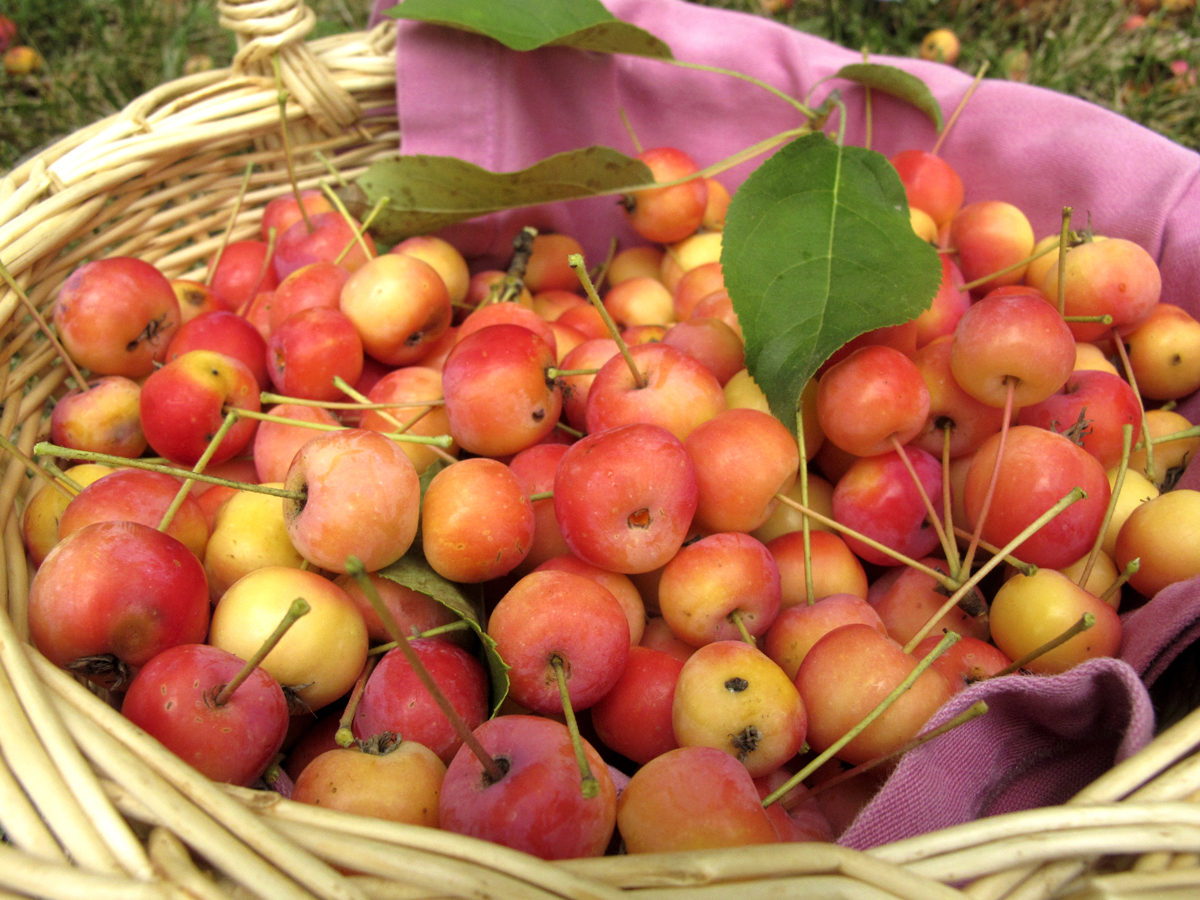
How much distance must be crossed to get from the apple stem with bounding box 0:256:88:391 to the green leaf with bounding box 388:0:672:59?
1.91ft

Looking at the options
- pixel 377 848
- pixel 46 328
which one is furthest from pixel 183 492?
pixel 377 848

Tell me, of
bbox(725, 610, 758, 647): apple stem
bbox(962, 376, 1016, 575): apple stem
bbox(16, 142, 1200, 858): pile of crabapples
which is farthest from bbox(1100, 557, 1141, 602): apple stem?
bbox(725, 610, 758, 647): apple stem

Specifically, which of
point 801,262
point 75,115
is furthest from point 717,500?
→ point 75,115

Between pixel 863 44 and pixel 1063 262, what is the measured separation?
133 cm

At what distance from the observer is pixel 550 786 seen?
1.70ft

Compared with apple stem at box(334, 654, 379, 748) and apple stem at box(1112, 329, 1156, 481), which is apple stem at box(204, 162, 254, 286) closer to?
apple stem at box(334, 654, 379, 748)

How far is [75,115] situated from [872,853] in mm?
2187

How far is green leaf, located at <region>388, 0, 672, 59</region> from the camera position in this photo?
1044 millimetres

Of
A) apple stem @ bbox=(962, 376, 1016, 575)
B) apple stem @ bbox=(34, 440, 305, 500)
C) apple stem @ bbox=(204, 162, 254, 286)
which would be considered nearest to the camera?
apple stem @ bbox=(34, 440, 305, 500)

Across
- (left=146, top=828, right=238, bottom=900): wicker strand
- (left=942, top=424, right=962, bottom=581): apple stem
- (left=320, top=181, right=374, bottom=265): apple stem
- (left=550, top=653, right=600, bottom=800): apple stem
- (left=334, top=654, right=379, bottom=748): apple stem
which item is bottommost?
(left=334, top=654, right=379, bottom=748): apple stem

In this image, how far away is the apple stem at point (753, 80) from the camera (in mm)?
1137

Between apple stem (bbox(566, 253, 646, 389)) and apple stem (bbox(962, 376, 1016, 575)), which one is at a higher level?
apple stem (bbox(566, 253, 646, 389))

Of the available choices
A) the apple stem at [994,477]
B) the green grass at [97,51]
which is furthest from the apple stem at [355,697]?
the green grass at [97,51]

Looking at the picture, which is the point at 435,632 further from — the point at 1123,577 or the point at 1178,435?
the point at 1178,435
